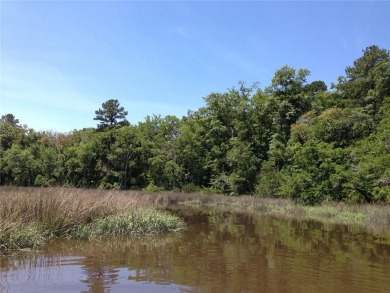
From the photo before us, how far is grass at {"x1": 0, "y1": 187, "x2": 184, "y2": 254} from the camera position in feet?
30.7

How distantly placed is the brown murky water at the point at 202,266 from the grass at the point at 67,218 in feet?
2.23

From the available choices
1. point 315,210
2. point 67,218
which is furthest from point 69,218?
point 315,210

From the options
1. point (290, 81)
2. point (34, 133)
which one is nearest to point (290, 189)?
point (290, 81)

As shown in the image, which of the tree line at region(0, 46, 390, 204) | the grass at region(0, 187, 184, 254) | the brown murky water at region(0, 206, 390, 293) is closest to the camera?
the brown murky water at region(0, 206, 390, 293)

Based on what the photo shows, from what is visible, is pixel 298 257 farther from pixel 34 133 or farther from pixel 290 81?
pixel 34 133

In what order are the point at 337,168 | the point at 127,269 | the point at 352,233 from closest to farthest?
the point at 127,269, the point at 352,233, the point at 337,168

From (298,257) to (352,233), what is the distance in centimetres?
647

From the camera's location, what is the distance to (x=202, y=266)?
8.31m

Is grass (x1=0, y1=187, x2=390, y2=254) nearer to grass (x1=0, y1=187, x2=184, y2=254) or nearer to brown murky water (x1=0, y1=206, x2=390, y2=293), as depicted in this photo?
grass (x1=0, y1=187, x2=184, y2=254)

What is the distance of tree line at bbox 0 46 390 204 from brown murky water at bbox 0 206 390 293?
2514 centimetres

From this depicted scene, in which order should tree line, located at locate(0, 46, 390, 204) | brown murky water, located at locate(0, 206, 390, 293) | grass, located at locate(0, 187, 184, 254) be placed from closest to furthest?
brown murky water, located at locate(0, 206, 390, 293)
grass, located at locate(0, 187, 184, 254)
tree line, located at locate(0, 46, 390, 204)

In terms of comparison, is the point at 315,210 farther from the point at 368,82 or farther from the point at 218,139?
the point at 218,139

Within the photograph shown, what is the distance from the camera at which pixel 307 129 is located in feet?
122

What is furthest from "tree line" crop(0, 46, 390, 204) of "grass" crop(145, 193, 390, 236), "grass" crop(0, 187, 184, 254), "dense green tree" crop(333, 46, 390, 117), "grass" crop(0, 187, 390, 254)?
"grass" crop(0, 187, 184, 254)
